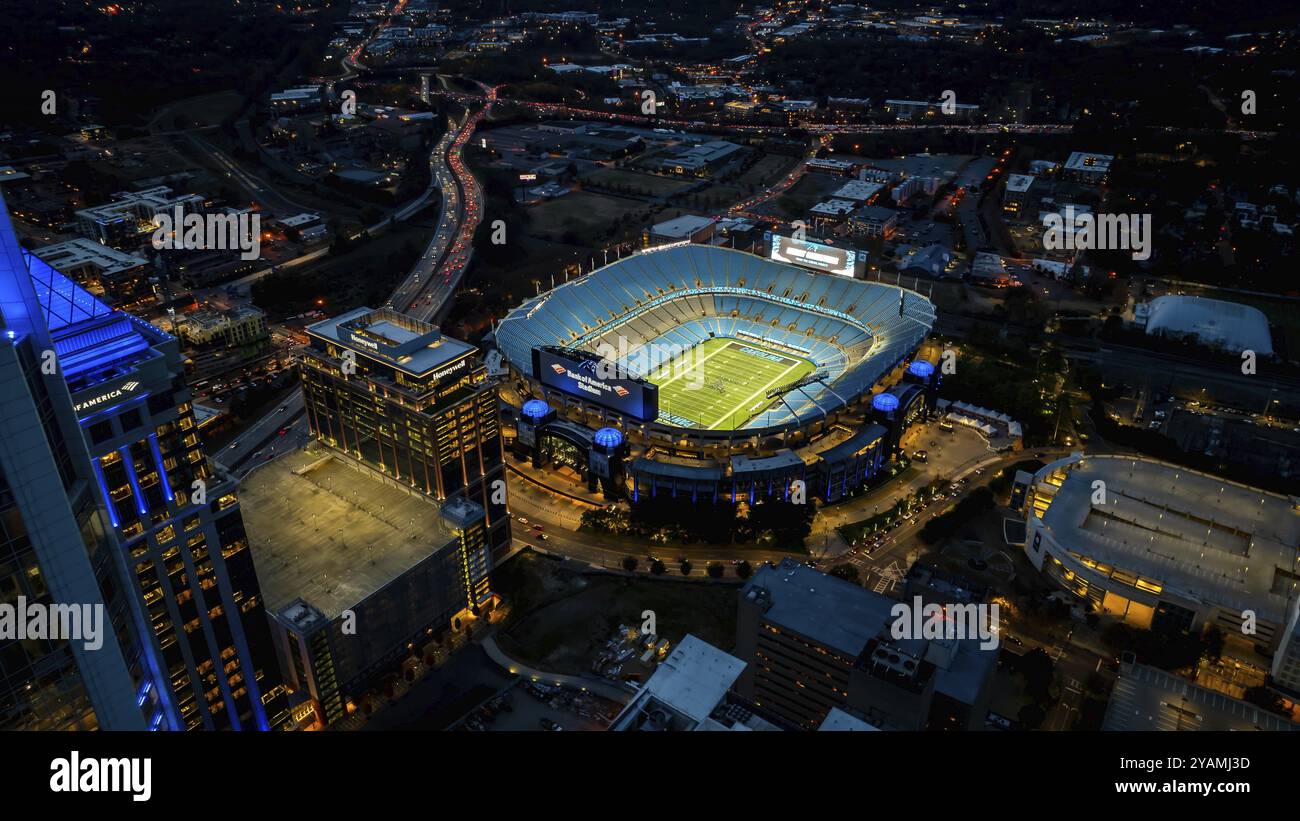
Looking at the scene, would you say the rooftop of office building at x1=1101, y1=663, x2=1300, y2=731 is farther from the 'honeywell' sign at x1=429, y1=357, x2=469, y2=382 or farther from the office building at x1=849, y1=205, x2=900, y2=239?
the office building at x1=849, y1=205, x2=900, y2=239

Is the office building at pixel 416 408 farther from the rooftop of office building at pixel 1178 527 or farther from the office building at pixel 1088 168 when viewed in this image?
the office building at pixel 1088 168

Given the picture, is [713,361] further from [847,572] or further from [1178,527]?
[1178,527]

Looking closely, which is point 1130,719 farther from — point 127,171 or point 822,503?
point 127,171

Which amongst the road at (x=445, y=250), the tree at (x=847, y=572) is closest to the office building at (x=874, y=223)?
the road at (x=445, y=250)

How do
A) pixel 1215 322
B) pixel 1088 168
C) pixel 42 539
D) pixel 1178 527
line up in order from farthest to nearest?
1. pixel 1088 168
2. pixel 1215 322
3. pixel 1178 527
4. pixel 42 539

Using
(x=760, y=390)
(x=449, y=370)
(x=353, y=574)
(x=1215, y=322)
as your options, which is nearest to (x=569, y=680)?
(x=353, y=574)

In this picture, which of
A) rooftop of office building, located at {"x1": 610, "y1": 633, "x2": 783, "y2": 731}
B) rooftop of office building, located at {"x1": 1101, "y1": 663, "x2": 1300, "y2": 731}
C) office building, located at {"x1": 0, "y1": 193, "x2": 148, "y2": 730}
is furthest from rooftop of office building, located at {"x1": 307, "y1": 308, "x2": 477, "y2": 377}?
rooftop of office building, located at {"x1": 1101, "y1": 663, "x2": 1300, "y2": 731}
